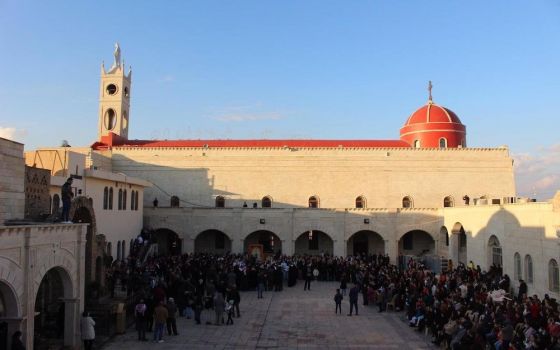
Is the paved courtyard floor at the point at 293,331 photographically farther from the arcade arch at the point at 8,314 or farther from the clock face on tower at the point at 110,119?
the clock face on tower at the point at 110,119

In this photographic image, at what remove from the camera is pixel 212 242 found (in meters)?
40.3

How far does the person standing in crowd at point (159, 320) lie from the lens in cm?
1535

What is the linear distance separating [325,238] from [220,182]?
956cm

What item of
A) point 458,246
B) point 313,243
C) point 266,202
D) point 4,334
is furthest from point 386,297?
point 266,202

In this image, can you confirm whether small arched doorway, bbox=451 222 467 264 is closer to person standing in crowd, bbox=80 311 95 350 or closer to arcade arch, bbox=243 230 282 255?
arcade arch, bbox=243 230 282 255

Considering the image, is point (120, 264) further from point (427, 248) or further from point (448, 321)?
point (427, 248)

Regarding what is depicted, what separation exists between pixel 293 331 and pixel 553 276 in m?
11.0

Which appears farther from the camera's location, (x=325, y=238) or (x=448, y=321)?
(x=325, y=238)

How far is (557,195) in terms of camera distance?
2042 cm

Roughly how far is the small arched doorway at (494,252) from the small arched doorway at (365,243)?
12869 millimetres

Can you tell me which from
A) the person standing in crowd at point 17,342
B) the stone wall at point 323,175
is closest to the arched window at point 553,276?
the person standing in crowd at point 17,342

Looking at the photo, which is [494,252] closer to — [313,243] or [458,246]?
[458,246]

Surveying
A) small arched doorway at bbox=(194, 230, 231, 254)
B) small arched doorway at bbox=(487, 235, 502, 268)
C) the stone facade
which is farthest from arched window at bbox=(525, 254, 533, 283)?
small arched doorway at bbox=(194, 230, 231, 254)

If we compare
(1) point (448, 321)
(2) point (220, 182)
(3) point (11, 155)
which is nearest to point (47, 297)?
(3) point (11, 155)
